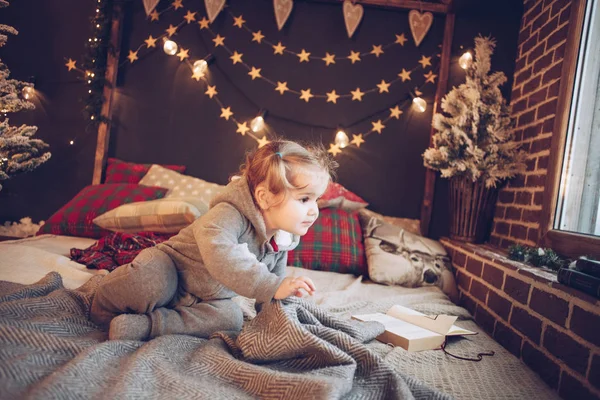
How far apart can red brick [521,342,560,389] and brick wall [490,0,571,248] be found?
98 cm

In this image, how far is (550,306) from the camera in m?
1.51

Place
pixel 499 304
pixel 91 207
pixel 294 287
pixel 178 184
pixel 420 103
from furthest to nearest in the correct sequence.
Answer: pixel 420 103 → pixel 178 184 → pixel 91 207 → pixel 499 304 → pixel 294 287

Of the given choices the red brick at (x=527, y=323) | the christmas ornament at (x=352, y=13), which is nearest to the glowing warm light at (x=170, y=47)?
the christmas ornament at (x=352, y=13)

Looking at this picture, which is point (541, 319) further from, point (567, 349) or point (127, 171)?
point (127, 171)

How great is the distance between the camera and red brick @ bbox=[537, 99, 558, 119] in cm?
238

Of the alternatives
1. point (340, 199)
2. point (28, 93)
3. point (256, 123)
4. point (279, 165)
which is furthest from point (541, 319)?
point (28, 93)

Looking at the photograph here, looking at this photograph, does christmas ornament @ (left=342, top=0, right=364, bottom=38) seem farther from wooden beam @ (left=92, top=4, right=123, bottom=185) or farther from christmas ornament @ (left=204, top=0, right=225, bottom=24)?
wooden beam @ (left=92, top=4, right=123, bottom=185)

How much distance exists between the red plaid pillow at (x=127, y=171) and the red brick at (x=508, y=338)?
2.55 metres

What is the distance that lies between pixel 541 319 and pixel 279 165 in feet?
3.83

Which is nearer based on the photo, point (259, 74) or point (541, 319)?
point (541, 319)

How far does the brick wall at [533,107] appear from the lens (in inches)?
94.9

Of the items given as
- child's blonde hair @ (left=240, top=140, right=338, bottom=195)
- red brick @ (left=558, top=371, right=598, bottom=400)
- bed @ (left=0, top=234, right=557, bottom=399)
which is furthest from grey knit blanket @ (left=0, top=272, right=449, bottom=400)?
red brick @ (left=558, top=371, right=598, bottom=400)

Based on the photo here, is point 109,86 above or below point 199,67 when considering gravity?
below

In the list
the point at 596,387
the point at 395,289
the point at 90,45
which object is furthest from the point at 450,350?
the point at 90,45
